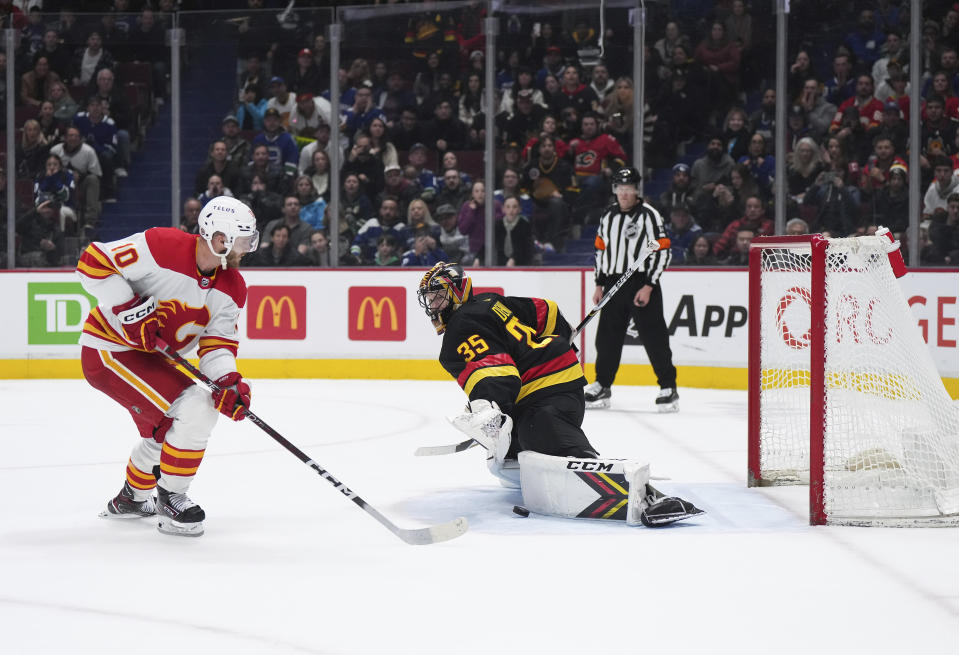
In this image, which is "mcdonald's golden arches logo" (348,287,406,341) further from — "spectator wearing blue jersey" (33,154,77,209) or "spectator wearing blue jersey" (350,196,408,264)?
"spectator wearing blue jersey" (33,154,77,209)

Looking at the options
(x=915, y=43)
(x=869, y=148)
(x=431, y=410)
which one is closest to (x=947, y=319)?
(x=869, y=148)

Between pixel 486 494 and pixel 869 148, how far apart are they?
166 inches

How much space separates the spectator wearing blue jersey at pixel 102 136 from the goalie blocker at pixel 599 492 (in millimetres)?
5390

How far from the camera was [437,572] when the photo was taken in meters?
2.62

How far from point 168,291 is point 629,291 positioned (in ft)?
10.9

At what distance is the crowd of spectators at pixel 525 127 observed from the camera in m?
6.71

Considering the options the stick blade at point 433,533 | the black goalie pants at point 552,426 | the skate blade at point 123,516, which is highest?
the black goalie pants at point 552,426

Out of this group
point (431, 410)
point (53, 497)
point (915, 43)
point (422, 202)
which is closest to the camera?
point (53, 497)

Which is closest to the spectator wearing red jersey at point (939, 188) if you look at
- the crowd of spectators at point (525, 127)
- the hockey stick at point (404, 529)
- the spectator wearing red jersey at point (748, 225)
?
the crowd of spectators at point (525, 127)

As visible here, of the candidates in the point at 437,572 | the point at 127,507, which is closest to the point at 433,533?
the point at 437,572

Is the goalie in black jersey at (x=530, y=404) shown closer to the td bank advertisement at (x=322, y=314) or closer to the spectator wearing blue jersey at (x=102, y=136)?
the td bank advertisement at (x=322, y=314)

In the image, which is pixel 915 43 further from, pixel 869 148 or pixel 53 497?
pixel 53 497

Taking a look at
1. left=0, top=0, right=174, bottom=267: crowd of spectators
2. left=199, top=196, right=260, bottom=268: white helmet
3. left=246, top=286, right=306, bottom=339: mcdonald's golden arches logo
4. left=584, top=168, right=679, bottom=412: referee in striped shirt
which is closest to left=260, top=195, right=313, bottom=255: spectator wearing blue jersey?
left=246, top=286, right=306, bottom=339: mcdonald's golden arches logo

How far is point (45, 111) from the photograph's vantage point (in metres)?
7.69
